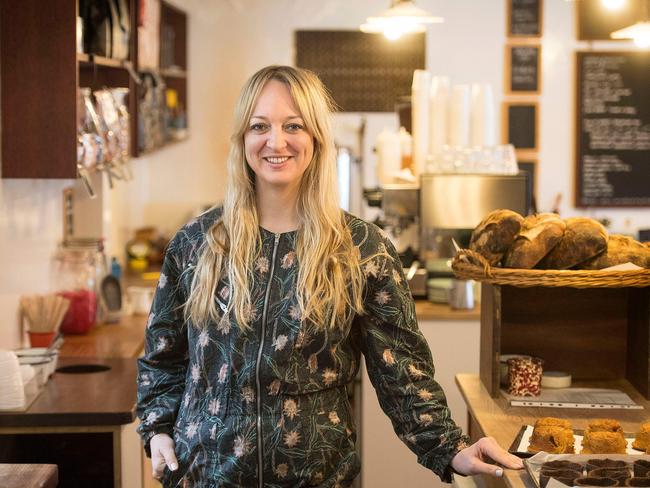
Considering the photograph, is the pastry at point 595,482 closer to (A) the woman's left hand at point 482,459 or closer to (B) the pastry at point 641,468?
(B) the pastry at point 641,468

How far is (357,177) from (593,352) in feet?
12.4

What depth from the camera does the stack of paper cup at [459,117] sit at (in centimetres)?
438

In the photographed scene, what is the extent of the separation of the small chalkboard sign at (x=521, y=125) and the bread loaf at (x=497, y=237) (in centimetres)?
381

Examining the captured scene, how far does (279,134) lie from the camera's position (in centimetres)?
203

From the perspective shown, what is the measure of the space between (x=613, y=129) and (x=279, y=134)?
4.82m

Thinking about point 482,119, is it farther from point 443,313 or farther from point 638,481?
point 638,481

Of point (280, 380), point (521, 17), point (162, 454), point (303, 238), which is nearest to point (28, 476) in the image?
point (162, 454)

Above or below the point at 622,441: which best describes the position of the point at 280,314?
above

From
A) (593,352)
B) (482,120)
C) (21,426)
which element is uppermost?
(482,120)

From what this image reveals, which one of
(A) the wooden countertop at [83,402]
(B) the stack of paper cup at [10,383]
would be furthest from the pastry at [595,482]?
(B) the stack of paper cup at [10,383]

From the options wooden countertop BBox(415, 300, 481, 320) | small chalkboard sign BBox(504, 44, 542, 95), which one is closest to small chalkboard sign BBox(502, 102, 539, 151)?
small chalkboard sign BBox(504, 44, 542, 95)

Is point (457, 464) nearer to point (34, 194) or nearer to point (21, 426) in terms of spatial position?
point (21, 426)

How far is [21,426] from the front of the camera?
9.12ft

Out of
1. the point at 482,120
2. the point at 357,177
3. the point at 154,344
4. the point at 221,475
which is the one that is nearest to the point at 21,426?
the point at 154,344
